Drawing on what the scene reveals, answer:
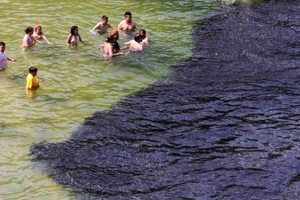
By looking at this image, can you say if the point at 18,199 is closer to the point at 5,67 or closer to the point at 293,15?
the point at 5,67

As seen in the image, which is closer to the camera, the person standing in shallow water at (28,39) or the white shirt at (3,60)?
the white shirt at (3,60)

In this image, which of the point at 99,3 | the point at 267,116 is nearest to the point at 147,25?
the point at 99,3

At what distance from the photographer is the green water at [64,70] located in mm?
11953

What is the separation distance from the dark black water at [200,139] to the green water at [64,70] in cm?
48

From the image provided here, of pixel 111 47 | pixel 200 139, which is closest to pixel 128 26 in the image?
pixel 111 47

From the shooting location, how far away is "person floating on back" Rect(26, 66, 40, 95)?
14733 mm

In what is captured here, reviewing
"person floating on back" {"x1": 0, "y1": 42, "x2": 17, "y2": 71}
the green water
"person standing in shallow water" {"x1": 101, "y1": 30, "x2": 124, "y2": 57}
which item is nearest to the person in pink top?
the green water

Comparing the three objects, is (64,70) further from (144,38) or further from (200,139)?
(200,139)

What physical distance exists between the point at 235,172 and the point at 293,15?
13361mm

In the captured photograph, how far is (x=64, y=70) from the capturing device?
1655 cm

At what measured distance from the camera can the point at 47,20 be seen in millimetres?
20688

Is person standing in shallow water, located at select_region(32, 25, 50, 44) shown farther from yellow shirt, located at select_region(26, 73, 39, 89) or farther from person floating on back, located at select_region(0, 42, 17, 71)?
yellow shirt, located at select_region(26, 73, 39, 89)

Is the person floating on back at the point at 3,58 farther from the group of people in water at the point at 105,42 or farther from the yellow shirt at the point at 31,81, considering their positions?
the yellow shirt at the point at 31,81

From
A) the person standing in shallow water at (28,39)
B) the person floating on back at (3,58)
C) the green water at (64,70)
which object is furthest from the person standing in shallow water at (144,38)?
the person floating on back at (3,58)
